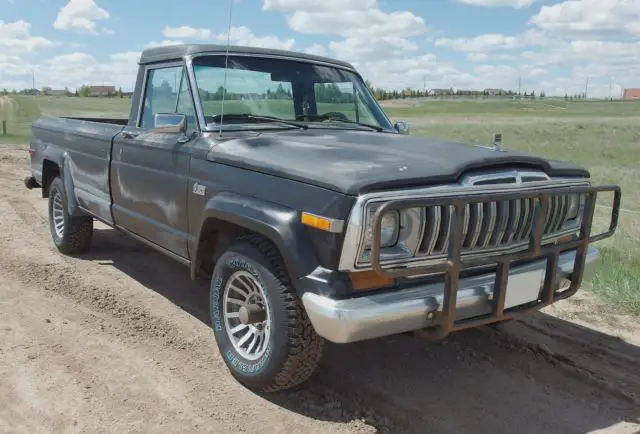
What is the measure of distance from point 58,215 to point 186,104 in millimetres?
3024

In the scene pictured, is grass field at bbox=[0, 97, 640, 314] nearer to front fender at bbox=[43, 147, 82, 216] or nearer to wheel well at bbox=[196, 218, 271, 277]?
front fender at bbox=[43, 147, 82, 216]

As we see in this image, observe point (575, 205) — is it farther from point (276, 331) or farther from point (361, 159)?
point (276, 331)

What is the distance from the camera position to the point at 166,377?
3.78 meters

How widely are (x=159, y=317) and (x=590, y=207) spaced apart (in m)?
3.16

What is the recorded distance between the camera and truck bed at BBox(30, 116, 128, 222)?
→ 17.5 ft

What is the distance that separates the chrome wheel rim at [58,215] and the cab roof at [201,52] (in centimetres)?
226

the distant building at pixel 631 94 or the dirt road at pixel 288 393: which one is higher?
the distant building at pixel 631 94

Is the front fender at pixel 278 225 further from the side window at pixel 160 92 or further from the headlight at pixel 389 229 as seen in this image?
the side window at pixel 160 92

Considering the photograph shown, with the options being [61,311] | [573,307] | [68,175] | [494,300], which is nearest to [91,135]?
[68,175]

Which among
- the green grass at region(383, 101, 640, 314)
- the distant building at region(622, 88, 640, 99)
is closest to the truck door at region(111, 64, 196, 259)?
the green grass at region(383, 101, 640, 314)

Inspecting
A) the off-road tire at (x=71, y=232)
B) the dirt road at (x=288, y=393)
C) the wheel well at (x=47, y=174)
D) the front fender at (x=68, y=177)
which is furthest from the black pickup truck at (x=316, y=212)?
the wheel well at (x=47, y=174)

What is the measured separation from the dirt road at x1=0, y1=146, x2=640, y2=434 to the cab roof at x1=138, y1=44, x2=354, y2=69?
6.47ft

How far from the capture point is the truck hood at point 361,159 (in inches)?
120

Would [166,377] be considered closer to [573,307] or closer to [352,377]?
[352,377]
